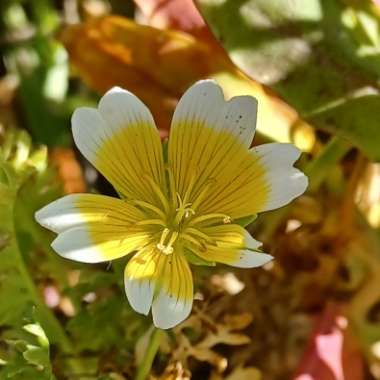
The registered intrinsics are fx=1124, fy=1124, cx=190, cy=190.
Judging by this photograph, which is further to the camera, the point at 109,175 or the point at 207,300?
the point at 207,300

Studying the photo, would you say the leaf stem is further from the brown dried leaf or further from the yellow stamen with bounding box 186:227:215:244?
the brown dried leaf

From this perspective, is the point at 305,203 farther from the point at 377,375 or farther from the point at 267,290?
the point at 377,375

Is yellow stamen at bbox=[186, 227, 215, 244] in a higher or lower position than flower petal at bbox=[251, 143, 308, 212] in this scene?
lower

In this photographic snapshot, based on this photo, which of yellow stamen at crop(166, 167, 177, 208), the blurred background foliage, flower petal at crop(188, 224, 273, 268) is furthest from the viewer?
the blurred background foliage

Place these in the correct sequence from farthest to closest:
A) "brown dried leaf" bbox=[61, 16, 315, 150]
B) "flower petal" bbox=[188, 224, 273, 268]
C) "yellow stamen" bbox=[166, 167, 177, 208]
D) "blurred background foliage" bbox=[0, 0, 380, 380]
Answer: "brown dried leaf" bbox=[61, 16, 315, 150]
"blurred background foliage" bbox=[0, 0, 380, 380]
"yellow stamen" bbox=[166, 167, 177, 208]
"flower petal" bbox=[188, 224, 273, 268]

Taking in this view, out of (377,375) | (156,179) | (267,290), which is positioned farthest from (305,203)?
(156,179)

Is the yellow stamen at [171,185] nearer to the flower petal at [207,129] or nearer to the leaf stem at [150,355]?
the flower petal at [207,129]

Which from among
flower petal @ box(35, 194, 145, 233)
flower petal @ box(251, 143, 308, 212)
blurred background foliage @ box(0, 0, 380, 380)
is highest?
flower petal @ box(251, 143, 308, 212)

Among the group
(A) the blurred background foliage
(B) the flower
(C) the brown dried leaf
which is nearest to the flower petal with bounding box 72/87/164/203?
(B) the flower
